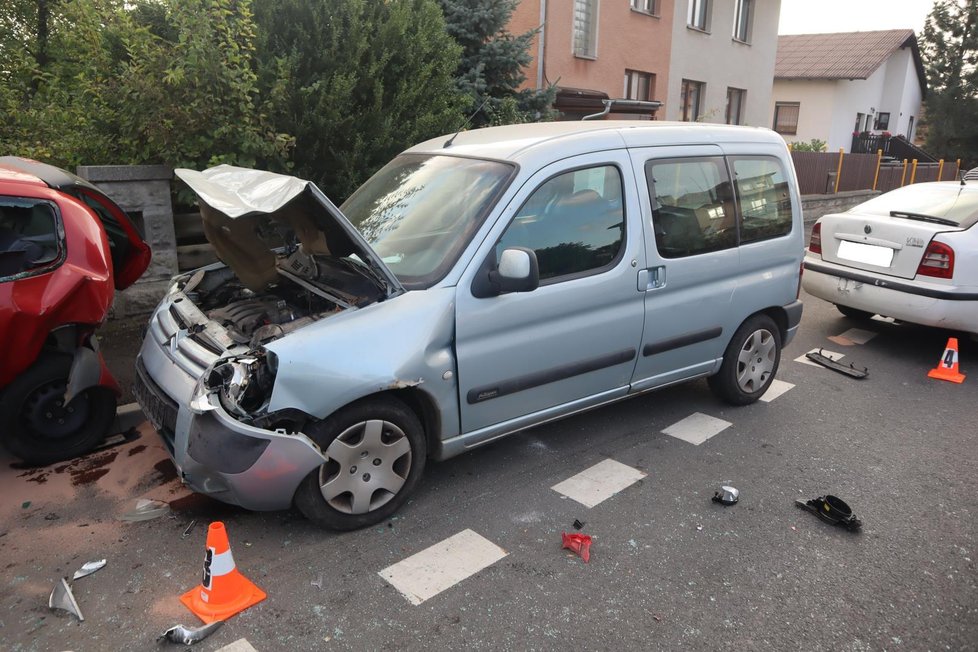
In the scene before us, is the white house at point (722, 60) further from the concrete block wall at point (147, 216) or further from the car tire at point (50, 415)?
the car tire at point (50, 415)

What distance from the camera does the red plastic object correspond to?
126 inches

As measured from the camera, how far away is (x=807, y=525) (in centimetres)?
352

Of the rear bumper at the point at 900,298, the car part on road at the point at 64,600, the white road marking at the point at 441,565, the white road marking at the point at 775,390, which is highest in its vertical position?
the rear bumper at the point at 900,298

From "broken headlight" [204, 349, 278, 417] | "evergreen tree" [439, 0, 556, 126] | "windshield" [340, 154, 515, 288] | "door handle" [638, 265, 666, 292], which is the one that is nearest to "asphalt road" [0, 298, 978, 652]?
"broken headlight" [204, 349, 278, 417]

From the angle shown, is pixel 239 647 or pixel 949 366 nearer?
pixel 239 647

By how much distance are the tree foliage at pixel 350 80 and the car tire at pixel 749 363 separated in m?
3.84

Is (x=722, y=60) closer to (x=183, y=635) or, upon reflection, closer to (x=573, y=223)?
(x=573, y=223)

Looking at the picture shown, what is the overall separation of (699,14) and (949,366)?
52.3 feet

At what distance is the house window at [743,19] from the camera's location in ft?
68.3

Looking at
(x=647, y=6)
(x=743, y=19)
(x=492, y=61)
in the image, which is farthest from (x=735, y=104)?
(x=492, y=61)

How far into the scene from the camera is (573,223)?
12.5 feet

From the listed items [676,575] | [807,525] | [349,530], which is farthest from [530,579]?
[807,525]

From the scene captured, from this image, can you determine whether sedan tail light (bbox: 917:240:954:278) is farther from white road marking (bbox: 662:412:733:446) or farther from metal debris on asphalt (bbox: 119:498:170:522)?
metal debris on asphalt (bbox: 119:498:170:522)

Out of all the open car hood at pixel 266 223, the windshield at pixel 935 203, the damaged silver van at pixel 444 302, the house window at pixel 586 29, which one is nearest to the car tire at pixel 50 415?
the damaged silver van at pixel 444 302
